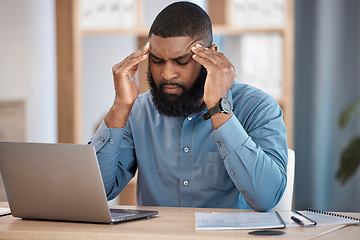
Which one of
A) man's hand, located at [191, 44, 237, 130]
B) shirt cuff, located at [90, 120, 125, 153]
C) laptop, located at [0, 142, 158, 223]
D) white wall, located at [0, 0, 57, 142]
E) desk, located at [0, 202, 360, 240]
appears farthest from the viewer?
white wall, located at [0, 0, 57, 142]

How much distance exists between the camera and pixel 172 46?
1833 millimetres

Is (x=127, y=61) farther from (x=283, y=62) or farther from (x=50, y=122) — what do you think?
(x=50, y=122)

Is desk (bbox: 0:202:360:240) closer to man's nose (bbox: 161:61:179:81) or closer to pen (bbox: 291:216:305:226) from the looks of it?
pen (bbox: 291:216:305:226)

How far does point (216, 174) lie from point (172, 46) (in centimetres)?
44

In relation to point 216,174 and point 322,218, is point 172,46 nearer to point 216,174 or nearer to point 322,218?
point 216,174

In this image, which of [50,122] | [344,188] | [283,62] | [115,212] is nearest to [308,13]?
[283,62]

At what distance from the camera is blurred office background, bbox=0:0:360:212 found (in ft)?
12.2

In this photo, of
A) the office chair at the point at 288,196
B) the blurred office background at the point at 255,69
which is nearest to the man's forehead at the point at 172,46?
the office chair at the point at 288,196

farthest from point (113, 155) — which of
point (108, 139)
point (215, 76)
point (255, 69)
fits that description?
point (255, 69)

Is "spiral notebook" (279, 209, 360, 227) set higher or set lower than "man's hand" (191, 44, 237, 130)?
lower

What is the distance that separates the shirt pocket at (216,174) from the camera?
1.89m

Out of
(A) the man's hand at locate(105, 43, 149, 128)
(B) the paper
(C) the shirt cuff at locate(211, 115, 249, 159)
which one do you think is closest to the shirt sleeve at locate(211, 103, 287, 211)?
(C) the shirt cuff at locate(211, 115, 249, 159)

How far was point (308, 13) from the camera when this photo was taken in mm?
4492

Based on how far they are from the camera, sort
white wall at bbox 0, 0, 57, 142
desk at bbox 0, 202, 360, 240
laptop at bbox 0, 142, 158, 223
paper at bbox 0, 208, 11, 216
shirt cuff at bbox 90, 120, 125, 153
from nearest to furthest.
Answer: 1. desk at bbox 0, 202, 360, 240
2. laptop at bbox 0, 142, 158, 223
3. paper at bbox 0, 208, 11, 216
4. shirt cuff at bbox 90, 120, 125, 153
5. white wall at bbox 0, 0, 57, 142
